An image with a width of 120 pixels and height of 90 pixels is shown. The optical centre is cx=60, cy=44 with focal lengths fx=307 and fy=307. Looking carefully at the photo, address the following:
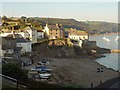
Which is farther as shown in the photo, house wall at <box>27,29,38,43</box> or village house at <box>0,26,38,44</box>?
house wall at <box>27,29,38,43</box>

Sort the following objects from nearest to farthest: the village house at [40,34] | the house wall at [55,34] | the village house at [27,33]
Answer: the village house at [27,33], the village house at [40,34], the house wall at [55,34]

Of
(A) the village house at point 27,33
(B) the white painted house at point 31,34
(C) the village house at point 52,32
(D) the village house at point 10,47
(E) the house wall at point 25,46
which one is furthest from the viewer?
(C) the village house at point 52,32

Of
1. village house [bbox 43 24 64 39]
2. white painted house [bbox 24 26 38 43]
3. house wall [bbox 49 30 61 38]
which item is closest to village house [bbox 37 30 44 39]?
village house [bbox 43 24 64 39]

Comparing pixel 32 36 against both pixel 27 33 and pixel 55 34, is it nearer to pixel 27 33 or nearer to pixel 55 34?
pixel 27 33

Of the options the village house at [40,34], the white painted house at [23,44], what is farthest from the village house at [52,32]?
the white painted house at [23,44]

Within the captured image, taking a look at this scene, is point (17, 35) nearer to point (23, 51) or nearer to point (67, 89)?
point (23, 51)

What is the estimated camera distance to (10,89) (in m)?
7.93

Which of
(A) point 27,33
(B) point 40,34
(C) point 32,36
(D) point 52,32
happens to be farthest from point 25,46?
(D) point 52,32

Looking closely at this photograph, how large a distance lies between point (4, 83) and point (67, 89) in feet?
8.88

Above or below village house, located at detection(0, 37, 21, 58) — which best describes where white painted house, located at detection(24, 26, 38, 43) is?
above

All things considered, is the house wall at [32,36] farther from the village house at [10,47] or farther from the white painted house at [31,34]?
the village house at [10,47]

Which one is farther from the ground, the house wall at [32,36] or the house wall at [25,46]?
the house wall at [32,36]

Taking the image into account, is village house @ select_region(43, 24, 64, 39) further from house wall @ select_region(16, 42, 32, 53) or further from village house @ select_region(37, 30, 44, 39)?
house wall @ select_region(16, 42, 32, 53)

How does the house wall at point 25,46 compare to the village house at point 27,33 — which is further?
the village house at point 27,33
